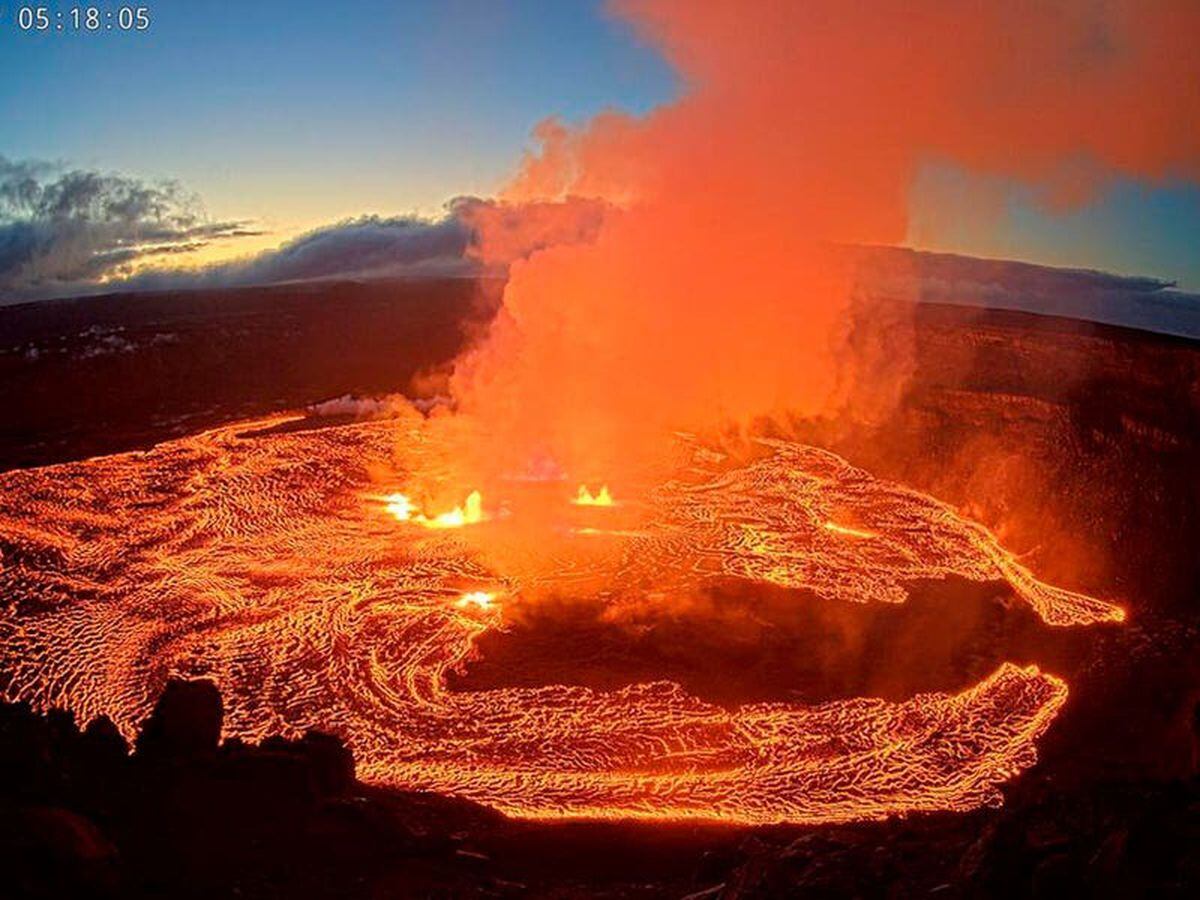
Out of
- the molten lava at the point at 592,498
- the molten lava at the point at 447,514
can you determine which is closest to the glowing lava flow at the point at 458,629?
the molten lava at the point at 447,514

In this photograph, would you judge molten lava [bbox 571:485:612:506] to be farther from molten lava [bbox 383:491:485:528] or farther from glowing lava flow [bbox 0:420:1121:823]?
molten lava [bbox 383:491:485:528]

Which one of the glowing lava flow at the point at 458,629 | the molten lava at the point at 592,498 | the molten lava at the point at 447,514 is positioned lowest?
the glowing lava flow at the point at 458,629

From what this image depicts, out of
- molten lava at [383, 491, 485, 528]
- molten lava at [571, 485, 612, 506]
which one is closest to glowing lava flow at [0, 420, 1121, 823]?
molten lava at [383, 491, 485, 528]

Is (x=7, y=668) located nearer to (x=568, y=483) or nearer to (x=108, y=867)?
(x=108, y=867)

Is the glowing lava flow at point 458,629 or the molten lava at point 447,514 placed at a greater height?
the molten lava at point 447,514

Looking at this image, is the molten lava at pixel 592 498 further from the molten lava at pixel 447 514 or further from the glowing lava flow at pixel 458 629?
the molten lava at pixel 447 514

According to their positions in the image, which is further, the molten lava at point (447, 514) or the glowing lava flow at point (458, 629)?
the molten lava at point (447, 514)

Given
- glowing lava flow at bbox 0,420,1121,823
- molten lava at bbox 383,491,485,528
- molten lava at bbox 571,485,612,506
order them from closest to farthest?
glowing lava flow at bbox 0,420,1121,823
molten lava at bbox 383,491,485,528
molten lava at bbox 571,485,612,506

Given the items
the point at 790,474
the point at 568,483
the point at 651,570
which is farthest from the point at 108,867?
the point at 790,474
